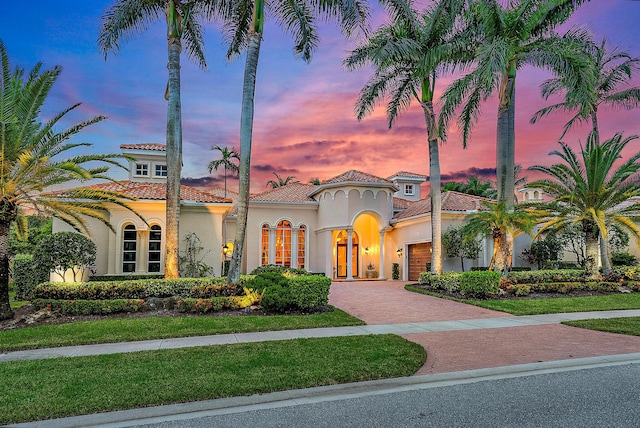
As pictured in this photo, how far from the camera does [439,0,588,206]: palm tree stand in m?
14.4

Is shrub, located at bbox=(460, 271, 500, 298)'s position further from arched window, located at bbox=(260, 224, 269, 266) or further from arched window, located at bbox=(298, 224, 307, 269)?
arched window, located at bbox=(260, 224, 269, 266)

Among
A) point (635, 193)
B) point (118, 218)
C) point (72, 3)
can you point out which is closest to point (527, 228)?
point (635, 193)

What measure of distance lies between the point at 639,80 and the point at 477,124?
12019 mm

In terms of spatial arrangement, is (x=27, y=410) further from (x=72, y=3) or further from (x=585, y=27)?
(x=585, y=27)

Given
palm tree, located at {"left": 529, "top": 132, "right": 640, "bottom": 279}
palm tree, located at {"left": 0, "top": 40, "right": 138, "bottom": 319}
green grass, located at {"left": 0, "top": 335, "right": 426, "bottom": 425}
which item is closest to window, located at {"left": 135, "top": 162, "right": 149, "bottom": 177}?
palm tree, located at {"left": 0, "top": 40, "right": 138, "bottom": 319}

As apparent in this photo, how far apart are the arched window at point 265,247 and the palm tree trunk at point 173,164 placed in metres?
9.80

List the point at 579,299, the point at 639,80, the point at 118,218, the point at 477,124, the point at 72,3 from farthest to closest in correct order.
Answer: the point at 639,80 → the point at 477,124 → the point at 118,218 → the point at 579,299 → the point at 72,3

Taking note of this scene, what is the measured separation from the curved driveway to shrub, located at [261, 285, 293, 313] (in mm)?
2140

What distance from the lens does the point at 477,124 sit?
63.8ft

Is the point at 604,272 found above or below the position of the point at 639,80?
below

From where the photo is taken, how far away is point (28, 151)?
10.4 m

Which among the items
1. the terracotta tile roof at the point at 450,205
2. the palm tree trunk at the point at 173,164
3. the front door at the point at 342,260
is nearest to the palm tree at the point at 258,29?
the palm tree trunk at the point at 173,164

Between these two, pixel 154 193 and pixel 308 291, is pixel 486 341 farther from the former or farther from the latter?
pixel 154 193

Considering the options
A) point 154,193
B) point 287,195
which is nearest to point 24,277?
point 154,193
